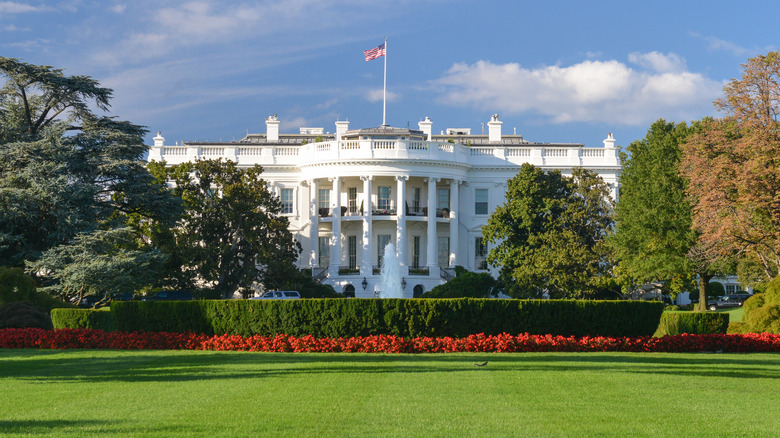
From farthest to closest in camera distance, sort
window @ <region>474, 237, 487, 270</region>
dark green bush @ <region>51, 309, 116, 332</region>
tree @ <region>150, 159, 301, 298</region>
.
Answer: window @ <region>474, 237, 487, 270</region> → tree @ <region>150, 159, 301, 298</region> → dark green bush @ <region>51, 309, 116, 332</region>

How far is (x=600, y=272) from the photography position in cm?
4462

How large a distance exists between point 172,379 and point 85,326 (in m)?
11.3

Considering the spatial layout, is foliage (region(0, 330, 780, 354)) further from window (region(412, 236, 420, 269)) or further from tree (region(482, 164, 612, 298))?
window (region(412, 236, 420, 269))

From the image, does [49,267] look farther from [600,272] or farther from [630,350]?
[600,272]

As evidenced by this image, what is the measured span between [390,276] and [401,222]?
12.9ft

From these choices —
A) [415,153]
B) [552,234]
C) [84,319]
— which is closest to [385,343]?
[84,319]

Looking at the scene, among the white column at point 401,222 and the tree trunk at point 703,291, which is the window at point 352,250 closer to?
the white column at point 401,222

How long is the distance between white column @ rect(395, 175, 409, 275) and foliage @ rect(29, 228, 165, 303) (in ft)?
77.4

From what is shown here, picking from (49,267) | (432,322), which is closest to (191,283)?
(49,267)

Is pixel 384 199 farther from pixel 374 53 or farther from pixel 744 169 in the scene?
pixel 744 169

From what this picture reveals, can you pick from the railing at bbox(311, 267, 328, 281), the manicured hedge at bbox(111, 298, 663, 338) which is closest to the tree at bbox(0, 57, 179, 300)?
the manicured hedge at bbox(111, 298, 663, 338)

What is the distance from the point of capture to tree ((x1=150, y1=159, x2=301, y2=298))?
147 ft

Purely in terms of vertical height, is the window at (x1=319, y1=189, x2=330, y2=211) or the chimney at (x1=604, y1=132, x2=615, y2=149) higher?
the chimney at (x1=604, y1=132, x2=615, y2=149)

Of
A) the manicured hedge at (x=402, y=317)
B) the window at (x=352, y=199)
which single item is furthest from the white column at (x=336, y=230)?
the manicured hedge at (x=402, y=317)
